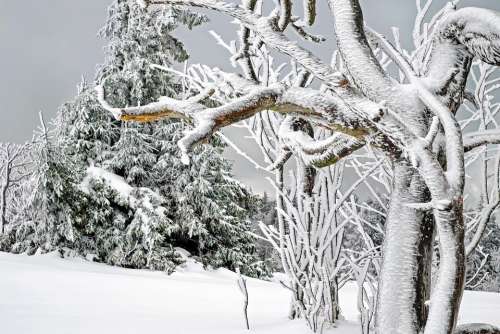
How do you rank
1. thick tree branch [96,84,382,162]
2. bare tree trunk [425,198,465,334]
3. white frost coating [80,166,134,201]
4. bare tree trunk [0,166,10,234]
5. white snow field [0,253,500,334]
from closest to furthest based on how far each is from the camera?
bare tree trunk [425,198,465,334]
thick tree branch [96,84,382,162]
white snow field [0,253,500,334]
white frost coating [80,166,134,201]
bare tree trunk [0,166,10,234]

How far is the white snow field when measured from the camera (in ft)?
11.6

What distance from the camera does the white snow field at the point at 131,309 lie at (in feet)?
11.6

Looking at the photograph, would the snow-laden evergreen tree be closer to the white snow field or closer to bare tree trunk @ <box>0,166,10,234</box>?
bare tree trunk @ <box>0,166,10,234</box>

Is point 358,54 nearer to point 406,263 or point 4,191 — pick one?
point 406,263

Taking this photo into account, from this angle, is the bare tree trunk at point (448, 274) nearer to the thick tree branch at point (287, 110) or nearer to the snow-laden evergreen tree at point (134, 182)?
the thick tree branch at point (287, 110)

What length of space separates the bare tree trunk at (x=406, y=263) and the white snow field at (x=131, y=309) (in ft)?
4.76

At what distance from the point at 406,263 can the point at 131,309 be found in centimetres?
328

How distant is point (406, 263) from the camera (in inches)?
A: 80.0

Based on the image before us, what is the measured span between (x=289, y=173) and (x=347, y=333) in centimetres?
124

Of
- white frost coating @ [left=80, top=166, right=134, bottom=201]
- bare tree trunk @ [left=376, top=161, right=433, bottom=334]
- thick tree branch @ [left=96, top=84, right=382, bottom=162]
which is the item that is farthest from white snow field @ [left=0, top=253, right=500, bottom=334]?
white frost coating @ [left=80, top=166, right=134, bottom=201]

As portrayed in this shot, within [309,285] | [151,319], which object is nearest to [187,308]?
[151,319]

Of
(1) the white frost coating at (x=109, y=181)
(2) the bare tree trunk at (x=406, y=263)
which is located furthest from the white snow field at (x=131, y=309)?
(1) the white frost coating at (x=109, y=181)

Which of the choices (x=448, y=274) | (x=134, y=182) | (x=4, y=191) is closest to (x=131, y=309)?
(x=448, y=274)

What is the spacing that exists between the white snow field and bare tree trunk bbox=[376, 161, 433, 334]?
1.45m
